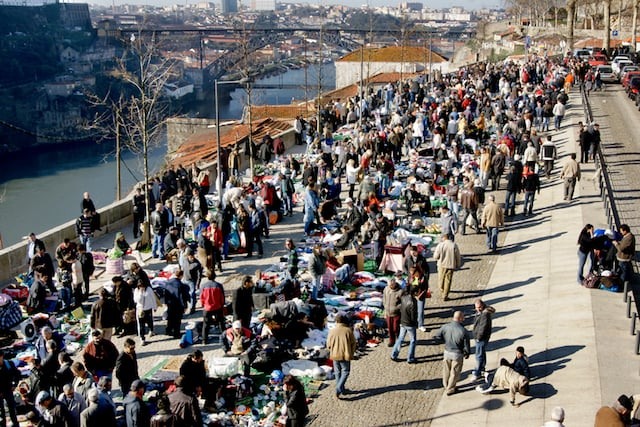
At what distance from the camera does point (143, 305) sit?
13.8m

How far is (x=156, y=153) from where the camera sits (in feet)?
297

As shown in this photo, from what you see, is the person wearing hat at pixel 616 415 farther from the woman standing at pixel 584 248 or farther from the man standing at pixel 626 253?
the woman standing at pixel 584 248

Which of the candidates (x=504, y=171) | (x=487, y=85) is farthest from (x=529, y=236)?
(x=487, y=85)

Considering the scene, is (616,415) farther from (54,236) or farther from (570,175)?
(54,236)

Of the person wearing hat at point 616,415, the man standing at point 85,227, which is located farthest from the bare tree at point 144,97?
the person wearing hat at point 616,415

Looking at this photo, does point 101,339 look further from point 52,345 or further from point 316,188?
point 316,188

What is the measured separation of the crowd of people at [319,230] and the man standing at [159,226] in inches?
1.3

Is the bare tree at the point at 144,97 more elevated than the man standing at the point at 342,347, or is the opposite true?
the bare tree at the point at 144,97

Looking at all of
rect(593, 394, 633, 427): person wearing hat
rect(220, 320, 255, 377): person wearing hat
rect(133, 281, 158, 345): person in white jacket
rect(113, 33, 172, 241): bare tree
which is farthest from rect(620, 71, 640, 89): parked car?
rect(593, 394, 633, 427): person wearing hat

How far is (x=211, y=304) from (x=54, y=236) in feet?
22.6

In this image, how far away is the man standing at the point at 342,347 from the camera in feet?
38.5

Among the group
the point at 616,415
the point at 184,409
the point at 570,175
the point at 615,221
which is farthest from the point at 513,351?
the point at 570,175

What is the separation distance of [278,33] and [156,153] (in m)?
83.8

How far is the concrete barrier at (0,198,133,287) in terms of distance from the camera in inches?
677
